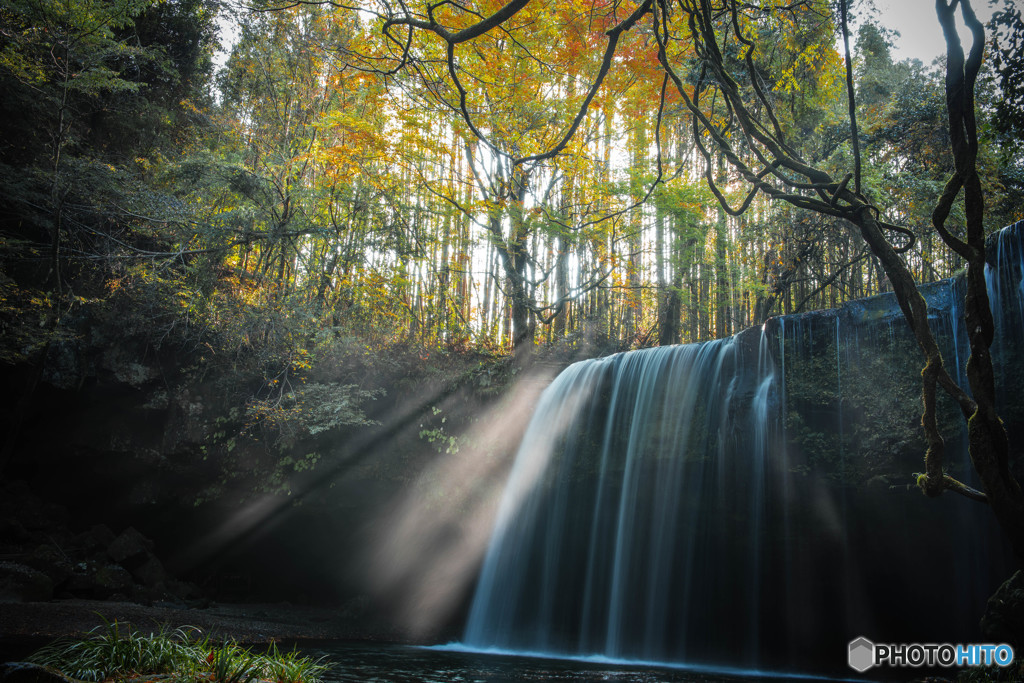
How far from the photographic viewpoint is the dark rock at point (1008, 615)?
4.29 m

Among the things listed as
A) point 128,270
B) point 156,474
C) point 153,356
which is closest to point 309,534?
point 156,474

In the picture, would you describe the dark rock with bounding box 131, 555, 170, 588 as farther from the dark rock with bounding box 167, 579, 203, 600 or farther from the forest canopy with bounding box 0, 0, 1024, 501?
the forest canopy with bounding box 0, 0, 1024, 501

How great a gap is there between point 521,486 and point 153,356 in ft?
24.3

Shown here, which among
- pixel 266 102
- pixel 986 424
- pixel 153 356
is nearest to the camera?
pixel 986 424

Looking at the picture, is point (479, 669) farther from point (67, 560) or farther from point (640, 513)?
point (67, 560)

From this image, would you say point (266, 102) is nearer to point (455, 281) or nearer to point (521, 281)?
point (455, 281)

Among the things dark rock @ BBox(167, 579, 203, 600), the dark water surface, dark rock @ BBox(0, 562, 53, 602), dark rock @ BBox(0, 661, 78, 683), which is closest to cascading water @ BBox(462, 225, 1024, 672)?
the dark water surface

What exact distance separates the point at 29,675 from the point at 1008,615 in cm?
673

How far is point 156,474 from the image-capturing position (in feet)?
35.8

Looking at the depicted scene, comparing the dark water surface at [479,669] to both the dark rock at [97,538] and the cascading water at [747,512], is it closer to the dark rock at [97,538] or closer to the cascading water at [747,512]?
the cascading water at [747,512]

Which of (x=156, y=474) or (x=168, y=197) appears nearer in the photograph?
(x=168, y=197)

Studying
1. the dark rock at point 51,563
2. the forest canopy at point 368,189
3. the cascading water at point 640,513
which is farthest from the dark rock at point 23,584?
the cascading water at point 640,513

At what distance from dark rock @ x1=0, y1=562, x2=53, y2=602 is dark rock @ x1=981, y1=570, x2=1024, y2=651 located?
37.7 ft

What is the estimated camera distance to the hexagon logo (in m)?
7.02
